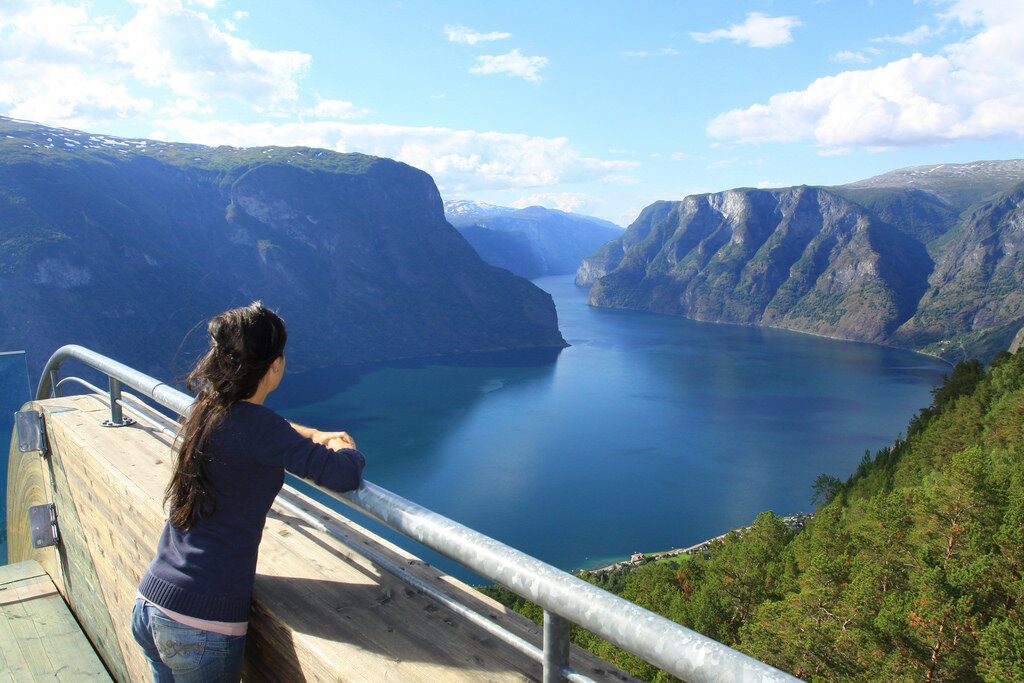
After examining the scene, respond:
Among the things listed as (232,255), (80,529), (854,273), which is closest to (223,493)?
(80,529)

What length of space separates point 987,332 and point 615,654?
5014 inches

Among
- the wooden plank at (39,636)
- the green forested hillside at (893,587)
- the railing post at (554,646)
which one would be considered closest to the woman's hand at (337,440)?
the railing post at (554,646)

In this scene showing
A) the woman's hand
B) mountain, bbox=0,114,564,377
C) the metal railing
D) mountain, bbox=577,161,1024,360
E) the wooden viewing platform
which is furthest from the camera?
mountain, bbox=577,161,1024,360

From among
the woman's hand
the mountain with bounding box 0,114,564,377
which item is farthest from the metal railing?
the mountain with bounding box 0,114,564,377

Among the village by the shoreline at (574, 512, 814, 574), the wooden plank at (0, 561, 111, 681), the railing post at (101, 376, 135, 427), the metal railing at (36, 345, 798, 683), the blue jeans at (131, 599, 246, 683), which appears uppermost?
the metal railing at (36, 345, 798, 683)

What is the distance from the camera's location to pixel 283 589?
2.06m

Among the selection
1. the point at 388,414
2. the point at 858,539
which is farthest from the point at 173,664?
the point at 388,414

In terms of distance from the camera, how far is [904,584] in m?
15.6

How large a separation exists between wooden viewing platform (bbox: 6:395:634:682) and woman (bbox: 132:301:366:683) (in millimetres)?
147

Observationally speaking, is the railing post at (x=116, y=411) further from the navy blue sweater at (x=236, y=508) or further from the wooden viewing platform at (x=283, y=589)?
the navy blue sweater at (x=236, y=508)

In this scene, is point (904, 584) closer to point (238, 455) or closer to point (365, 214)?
point (238, 455)

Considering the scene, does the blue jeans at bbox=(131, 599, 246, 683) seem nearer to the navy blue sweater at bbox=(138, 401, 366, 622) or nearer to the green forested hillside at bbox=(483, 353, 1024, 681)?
the navy blue sweater at bbox=(138, 401, 366, 622)

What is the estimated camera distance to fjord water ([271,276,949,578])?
39.3m

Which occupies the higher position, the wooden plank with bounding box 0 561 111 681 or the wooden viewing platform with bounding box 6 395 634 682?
the wooden viewing platform with bounding box 6 395 634 682
